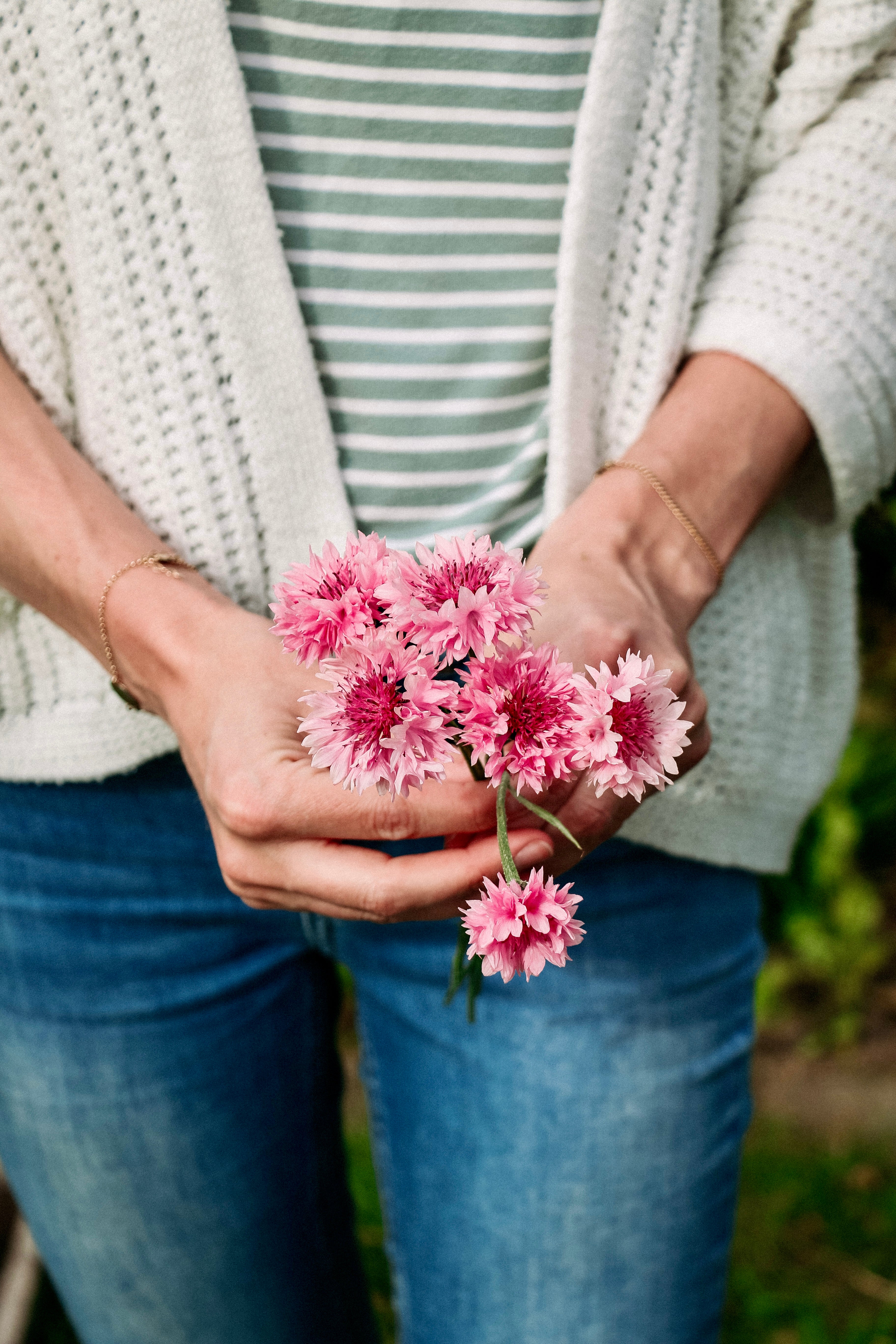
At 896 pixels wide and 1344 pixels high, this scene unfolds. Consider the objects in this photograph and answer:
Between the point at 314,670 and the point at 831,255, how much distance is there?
62 centimetres

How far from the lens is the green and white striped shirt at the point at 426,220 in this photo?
903 millimetres

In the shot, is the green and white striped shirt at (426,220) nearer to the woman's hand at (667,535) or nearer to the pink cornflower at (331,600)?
the woman's hand at (667,535)

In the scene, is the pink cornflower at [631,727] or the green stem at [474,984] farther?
the green stem at [474,984]

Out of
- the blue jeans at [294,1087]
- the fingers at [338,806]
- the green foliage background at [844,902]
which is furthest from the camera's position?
the green foliage background at [844,902]

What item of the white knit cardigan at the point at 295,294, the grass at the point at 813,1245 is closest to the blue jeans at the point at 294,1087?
the white knit cardigan at the point at 295,294

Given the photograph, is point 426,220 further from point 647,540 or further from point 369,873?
point 369,873

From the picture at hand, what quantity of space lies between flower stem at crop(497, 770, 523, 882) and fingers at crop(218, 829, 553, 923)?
0.27 ft

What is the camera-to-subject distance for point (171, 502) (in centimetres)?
95

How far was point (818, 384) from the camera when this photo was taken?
0.98 metres

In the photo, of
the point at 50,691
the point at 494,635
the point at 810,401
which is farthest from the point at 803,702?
the point at 50,691

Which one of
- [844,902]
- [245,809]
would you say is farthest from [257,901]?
[844,902]

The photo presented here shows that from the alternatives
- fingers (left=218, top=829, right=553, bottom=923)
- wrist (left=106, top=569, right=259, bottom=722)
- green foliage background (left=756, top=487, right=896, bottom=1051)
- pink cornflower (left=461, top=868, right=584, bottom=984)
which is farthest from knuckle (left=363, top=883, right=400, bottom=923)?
green foliage background (left=756, top=487, right=896, bottom=1051)

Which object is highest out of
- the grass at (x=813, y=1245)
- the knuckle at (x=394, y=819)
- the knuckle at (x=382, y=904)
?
the knuckle at (x=394, y=819)

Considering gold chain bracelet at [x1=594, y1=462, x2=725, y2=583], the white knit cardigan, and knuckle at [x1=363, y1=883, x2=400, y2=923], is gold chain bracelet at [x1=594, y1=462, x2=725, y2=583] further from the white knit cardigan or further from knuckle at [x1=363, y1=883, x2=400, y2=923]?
knuckle at [x1=363, y1=883, x2=400, y2=923]
